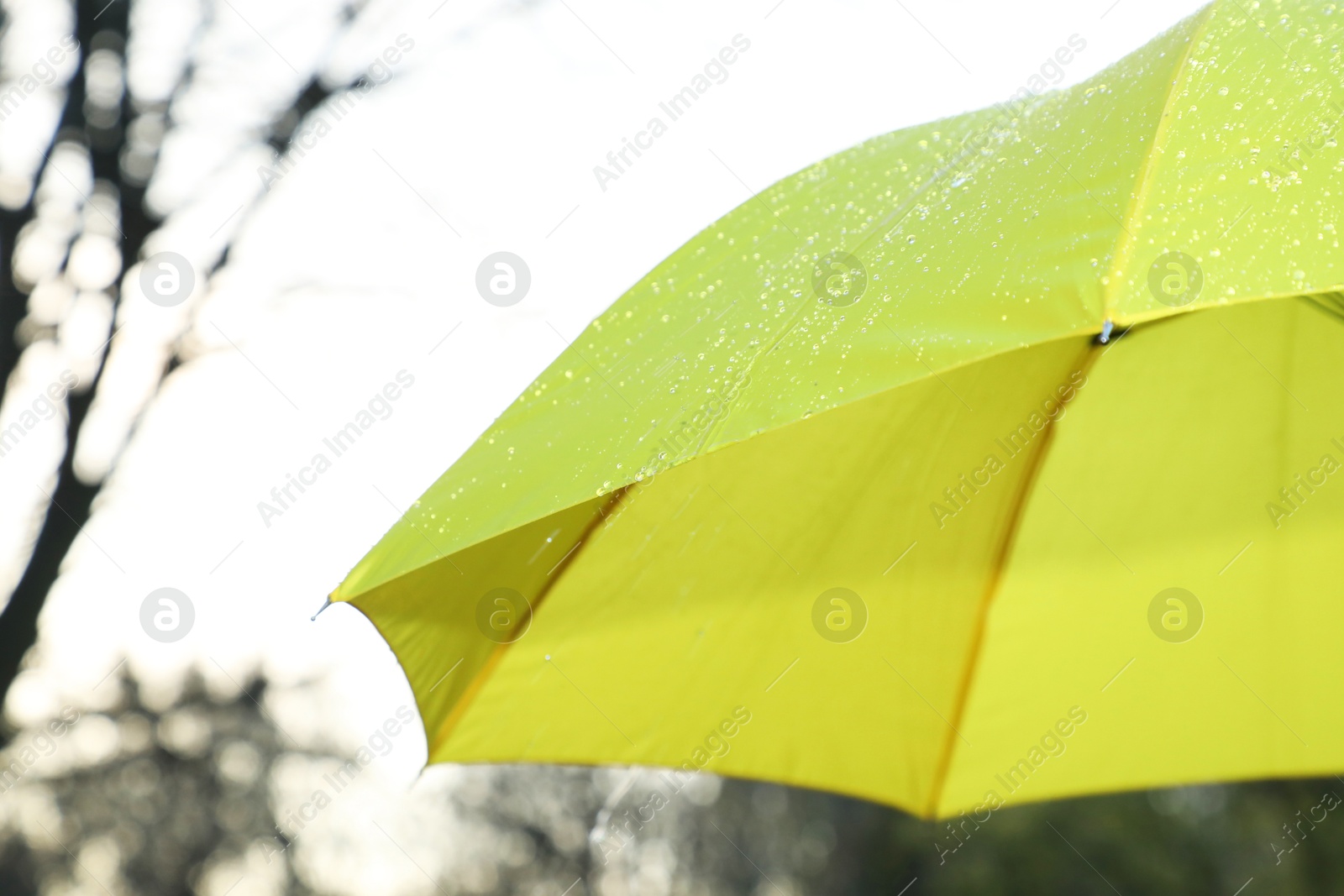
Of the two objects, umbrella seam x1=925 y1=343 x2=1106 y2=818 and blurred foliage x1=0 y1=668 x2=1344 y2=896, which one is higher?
umbrella seam x1=925 y1=343 x2=1106 y2=818

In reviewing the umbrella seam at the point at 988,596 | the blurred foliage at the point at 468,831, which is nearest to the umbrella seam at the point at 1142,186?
the umbrella seam at the point at 988,596

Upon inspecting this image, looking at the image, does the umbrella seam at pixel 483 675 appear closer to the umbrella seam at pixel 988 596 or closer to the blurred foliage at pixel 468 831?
the umbrella seam at pixel 988 596

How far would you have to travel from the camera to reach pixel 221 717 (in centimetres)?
1889

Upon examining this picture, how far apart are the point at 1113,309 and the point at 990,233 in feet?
0.99

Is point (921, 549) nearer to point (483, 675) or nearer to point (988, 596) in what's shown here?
point (988, 596)

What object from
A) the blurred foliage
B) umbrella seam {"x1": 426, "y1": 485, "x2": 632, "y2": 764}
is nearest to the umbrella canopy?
umbrella seam {"x1": 426, "y1": 485, "x2": 632, "y2": 764}

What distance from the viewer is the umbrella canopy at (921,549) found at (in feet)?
4.91

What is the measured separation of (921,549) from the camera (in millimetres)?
2035

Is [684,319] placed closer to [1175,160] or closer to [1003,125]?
[1003,125]

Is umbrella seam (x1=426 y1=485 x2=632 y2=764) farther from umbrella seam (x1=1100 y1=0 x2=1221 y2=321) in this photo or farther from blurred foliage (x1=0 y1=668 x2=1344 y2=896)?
blurred foliage (x1=0 y1=668 x2=1344 y2=896)

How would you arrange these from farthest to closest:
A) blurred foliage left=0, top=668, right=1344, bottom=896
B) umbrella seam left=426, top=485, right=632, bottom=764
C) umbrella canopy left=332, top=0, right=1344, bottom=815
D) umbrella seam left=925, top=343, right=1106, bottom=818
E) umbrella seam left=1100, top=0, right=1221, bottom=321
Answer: blurred foliage left=0, top=668, right=1344, bottom=896 < umbrella seam left=925, top=343, right=1106, bottom=818 < umbrella seam left=426, top=485, right=632, bottom=764 < umbrella canopy left=332, top=0, right=1344, bottom=815 < umbrella seam left=1100, top=0, right=1221, bottom=321

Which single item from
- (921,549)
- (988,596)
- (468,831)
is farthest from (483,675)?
(468,831)

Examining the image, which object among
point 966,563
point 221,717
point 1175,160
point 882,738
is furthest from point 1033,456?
point 221,717

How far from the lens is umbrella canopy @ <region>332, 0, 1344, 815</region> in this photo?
1.50 m
